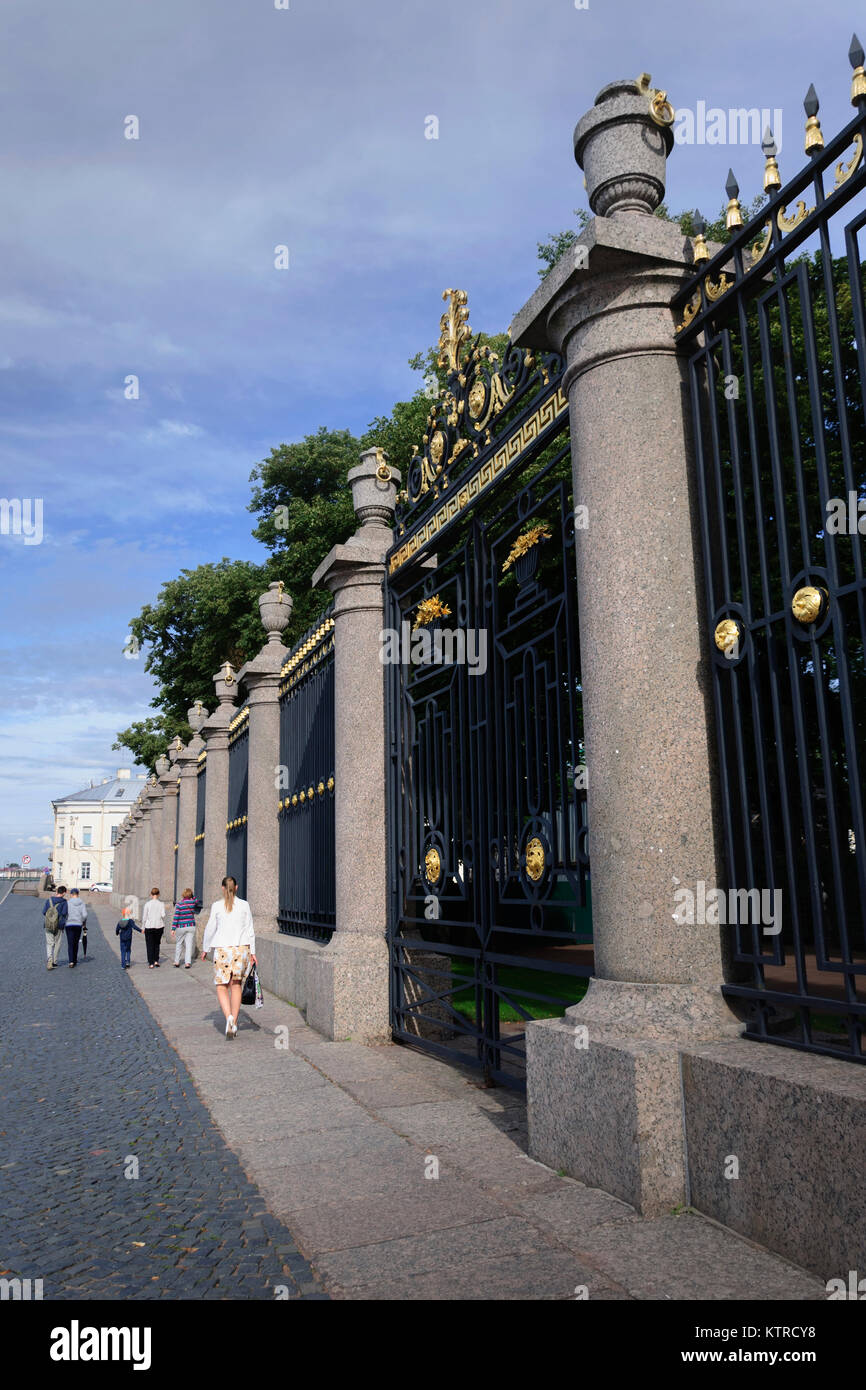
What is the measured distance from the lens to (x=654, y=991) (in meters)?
3.75

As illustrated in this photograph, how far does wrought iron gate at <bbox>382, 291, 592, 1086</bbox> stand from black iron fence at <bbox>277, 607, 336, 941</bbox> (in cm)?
172

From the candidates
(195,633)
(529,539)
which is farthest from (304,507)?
(529,539)

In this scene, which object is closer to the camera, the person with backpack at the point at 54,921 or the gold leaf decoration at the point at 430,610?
the gold leaf decoration at the point at 430,610

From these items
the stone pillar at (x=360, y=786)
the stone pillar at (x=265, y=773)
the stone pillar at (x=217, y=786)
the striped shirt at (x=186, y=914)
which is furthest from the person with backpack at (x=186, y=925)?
the stone pillar at (x=360, y=786)

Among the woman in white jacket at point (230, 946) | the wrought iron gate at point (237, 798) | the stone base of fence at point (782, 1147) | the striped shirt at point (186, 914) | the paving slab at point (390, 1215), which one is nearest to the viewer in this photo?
the stone base of fence at point (782, 1147)

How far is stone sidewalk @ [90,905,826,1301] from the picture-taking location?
296cm

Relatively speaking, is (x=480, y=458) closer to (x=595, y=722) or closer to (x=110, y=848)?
(x=595, y=722)

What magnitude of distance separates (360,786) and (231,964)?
2049 mm

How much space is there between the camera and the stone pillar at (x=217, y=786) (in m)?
16.2

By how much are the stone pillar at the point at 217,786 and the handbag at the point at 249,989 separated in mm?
7551

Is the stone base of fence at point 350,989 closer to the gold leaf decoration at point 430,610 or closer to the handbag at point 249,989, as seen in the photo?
the handbag at point 249,989
